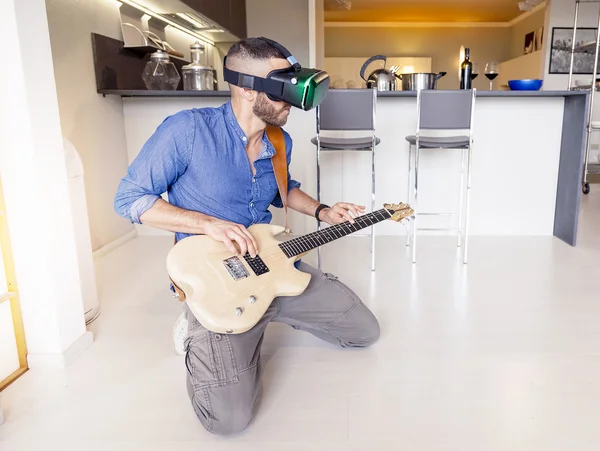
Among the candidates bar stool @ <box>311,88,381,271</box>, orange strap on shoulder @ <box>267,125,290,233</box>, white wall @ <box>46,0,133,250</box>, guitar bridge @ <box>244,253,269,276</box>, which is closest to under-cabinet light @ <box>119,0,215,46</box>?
white wall @ <box>46,0,133,250</box>

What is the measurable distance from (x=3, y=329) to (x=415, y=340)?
1.45 metres

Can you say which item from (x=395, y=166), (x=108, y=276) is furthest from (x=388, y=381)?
(x=395, y=166)

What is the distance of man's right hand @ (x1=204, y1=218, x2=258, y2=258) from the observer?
1.31 metres

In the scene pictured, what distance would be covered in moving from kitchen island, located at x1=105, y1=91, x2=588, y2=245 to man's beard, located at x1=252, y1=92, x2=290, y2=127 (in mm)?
1883

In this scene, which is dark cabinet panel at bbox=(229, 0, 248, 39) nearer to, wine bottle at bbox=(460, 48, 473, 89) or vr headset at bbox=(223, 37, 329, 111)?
wine bottle at bbox=(460, 48, 473, 89)

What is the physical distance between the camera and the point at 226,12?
180 inches

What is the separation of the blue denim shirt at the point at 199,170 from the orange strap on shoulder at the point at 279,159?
31 millimetres

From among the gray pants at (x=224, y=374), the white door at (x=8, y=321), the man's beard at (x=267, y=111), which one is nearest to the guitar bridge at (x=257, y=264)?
the gray pants at (x=224, y=374)

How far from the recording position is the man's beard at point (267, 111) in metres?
1.39

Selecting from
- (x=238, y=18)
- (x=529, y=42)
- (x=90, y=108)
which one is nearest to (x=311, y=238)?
(x=90, y=108)

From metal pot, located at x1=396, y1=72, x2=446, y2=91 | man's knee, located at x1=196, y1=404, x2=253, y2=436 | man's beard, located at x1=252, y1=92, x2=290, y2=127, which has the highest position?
metal pot, located at x1=396, y1=72, x2=446, y2=91

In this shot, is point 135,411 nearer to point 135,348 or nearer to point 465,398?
point 135,348

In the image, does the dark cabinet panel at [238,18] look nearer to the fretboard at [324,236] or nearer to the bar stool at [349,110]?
the bar stool at [349,110]

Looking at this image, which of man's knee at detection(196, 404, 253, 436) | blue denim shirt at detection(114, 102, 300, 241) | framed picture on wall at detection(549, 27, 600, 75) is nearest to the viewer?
man's knee at detection(196, 404, 253, 436)
